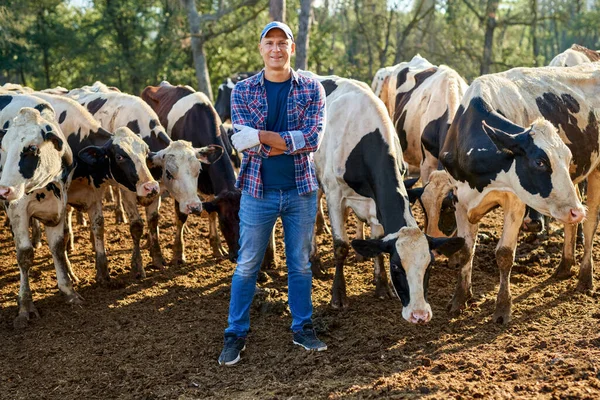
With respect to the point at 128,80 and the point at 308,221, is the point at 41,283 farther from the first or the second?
the point at 128,80

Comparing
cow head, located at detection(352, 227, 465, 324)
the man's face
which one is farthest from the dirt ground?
the man's face

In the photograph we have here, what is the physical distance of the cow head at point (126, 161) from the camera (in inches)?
278

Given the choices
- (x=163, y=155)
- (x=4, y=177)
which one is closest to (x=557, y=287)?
(x=163, y=155)

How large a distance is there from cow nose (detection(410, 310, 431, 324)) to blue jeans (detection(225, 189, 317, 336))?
2.99 ft

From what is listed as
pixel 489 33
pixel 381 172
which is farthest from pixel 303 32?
pixel 381 172

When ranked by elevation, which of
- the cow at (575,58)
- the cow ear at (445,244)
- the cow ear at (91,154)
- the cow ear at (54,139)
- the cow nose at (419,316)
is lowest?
the cow nose at (419,316)

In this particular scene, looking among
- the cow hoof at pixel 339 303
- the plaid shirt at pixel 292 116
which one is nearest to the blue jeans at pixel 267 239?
A: the plaid shirt at pixel 292 116

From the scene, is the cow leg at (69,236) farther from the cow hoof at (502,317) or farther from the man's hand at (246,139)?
the cow hoof at (502,317)

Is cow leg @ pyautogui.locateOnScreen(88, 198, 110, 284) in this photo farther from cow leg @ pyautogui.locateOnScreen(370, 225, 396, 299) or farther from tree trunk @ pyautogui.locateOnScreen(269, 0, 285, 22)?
tree trunk @ pyautogui.locateOnScreen(269, 0, 285, 22)

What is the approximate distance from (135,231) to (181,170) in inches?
42.8

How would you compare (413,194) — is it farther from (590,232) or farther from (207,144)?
(207,144)

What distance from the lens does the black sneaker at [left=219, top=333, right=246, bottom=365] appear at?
527cm

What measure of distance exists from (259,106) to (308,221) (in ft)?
3.29

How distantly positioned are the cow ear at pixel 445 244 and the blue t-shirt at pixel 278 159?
4.28ft
